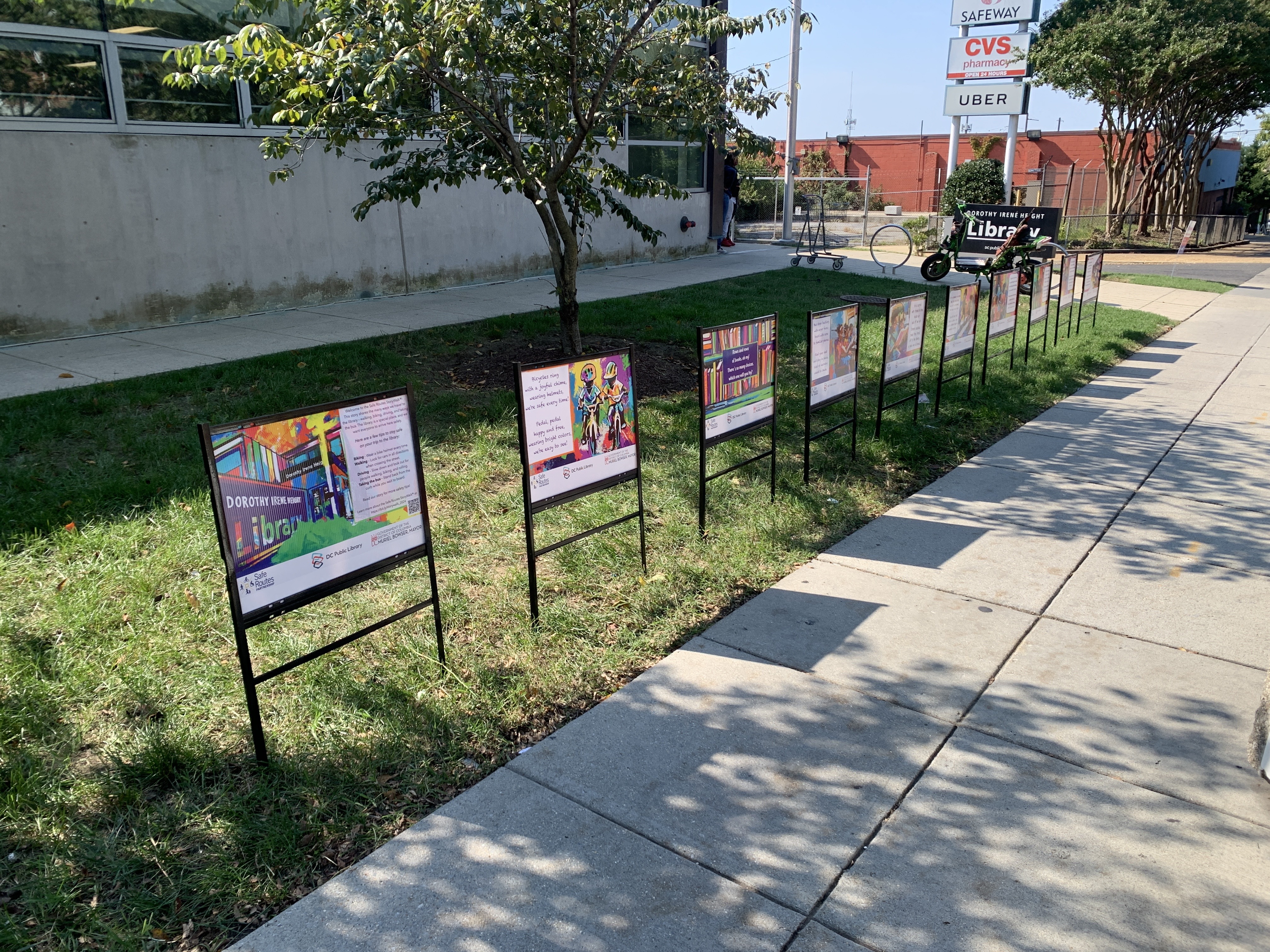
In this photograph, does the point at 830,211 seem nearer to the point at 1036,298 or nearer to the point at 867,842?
the point at 1036,298

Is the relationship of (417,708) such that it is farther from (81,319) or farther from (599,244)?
(599,244)

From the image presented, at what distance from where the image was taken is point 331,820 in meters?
3.15

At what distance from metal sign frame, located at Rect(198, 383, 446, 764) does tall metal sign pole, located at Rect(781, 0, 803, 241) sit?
69.4ft

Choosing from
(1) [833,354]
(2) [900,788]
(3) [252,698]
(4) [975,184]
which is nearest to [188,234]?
(1) [833,354]

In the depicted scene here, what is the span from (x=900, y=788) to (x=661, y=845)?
0.92 m

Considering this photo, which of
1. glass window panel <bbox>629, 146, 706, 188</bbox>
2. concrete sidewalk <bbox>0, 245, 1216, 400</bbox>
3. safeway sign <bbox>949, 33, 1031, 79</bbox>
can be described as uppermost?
safeway sign <bbox>949, 33, 1031, 79</bbox>

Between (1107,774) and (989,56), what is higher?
(989,56)

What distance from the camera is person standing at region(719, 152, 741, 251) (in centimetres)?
2195

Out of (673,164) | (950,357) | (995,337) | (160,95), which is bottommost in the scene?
(995,337)

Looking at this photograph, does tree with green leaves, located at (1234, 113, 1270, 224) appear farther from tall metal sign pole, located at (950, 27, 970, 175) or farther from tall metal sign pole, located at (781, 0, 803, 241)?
tall metal sign pole, located at (781, 0, 803, 241)

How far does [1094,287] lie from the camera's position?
44.1ft

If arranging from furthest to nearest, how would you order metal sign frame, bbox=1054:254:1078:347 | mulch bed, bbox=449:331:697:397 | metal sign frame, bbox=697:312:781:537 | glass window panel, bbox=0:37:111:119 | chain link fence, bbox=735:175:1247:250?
1. chain link fence, bbox=735:175:1247:250
2. metal sign frame, bbox=1054:254:1078:347
3. glass window panel, bbox=0:37:111:119
4. mulch bed, bbox=449:331:697:397
5. metal sign frame, bbox=697:312:781:537

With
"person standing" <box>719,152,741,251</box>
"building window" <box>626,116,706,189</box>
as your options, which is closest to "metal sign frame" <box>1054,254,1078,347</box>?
"building window" <box>626,116,706,189</box>

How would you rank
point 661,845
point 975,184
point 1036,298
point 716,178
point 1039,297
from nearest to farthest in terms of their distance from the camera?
point 661,845 → point 1036,298 → point 1039,297 → point 716,178 → point 975,184
